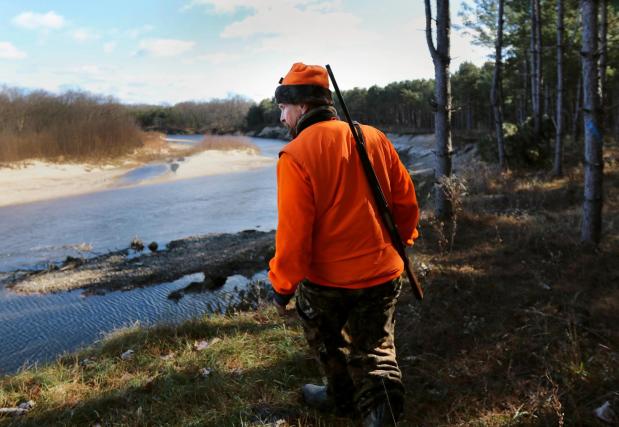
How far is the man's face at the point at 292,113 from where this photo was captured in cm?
256

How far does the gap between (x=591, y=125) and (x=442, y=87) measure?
2497 millimetres

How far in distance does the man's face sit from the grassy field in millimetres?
1851

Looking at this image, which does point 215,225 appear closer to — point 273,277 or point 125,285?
point 125,285

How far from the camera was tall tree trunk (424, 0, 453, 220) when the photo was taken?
7.30m

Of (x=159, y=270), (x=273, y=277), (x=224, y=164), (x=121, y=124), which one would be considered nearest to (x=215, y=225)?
(x=159, y=270)

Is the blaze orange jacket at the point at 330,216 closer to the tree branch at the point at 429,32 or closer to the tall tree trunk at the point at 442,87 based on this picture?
the tall tree trunk at the point at 442,87

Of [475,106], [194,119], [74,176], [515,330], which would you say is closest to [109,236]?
[515,330]

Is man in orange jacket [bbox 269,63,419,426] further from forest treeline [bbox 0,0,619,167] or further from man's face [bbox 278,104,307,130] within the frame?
forest treeline [bbox 0,0,619,167]

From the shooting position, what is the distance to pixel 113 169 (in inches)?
1559

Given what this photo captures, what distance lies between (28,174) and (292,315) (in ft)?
116

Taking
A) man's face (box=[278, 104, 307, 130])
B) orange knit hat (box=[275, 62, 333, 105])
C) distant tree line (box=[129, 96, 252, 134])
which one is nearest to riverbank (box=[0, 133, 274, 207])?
man's face (box=[278, 104, 307, 130])

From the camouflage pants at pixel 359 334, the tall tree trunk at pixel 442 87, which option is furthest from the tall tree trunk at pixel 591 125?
the camouflage pants at pixel 359 334

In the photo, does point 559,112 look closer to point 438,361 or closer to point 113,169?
point 438,361

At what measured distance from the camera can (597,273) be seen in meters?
4.83
